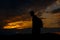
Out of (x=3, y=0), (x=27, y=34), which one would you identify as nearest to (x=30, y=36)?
(x=27, y=34)

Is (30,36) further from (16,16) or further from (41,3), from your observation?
(41,3)

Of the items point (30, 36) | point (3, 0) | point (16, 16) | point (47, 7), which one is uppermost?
point (3, 0)

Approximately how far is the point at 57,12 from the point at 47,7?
1.16 feet

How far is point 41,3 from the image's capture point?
434 cm

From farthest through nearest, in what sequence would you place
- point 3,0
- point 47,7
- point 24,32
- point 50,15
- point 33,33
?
point 3,0 → point 47,7 → point 50,15 → point 24,32 → point 33,33

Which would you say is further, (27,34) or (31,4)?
(31,4)

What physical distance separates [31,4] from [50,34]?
100 inches

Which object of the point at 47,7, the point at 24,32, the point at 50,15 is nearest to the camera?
the point at 24,32

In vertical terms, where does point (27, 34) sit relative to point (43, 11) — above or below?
below

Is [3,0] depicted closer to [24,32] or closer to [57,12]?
[57,12]

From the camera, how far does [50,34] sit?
1818 mm

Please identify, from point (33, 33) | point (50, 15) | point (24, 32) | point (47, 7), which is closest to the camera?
point (33, 33)

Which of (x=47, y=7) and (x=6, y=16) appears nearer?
(x=6, y=16)

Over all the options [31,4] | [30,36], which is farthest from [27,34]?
[31,4]
